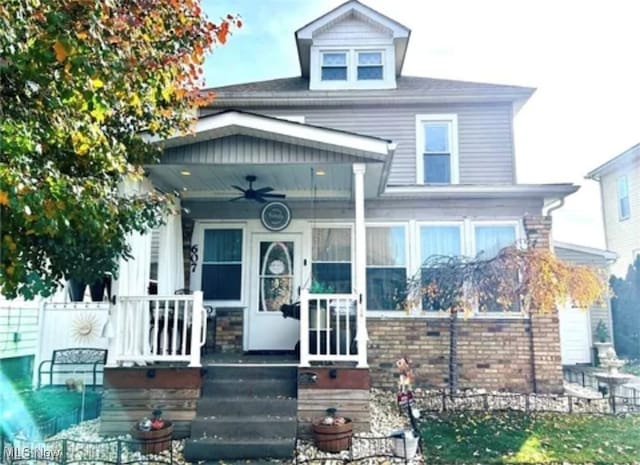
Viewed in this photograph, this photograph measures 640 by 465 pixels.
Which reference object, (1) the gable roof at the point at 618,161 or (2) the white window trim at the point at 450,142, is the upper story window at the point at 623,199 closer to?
(1) the gable roof at the point at 618,161

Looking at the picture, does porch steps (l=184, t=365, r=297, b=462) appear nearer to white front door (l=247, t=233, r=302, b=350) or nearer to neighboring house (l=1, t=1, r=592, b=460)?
neighboring house (l=1, t=1, r=592, b=460)

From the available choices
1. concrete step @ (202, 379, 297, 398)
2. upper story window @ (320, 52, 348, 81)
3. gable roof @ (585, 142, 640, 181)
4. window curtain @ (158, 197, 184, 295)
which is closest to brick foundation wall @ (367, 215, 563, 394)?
concrete step @ (202, 379, 297, 398)

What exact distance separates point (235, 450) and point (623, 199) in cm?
1534

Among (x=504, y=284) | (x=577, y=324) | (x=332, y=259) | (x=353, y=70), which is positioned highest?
(x=353, y=70)

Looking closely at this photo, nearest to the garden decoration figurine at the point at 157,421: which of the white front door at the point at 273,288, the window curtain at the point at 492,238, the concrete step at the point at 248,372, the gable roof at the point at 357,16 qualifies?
the concrete step at the point at 248,372

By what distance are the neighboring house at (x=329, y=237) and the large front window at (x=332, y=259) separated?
26mm

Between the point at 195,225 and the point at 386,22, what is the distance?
5994mm

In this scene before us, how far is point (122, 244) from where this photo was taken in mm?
4895

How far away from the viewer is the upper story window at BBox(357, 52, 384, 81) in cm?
1039

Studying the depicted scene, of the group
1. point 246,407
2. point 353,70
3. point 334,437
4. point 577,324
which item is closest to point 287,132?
point 246,407

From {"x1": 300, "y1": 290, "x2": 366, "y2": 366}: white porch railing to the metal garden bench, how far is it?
400cm

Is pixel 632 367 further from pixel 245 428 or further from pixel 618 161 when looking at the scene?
pixel 245 428

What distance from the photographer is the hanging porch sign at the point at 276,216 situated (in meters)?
8.62

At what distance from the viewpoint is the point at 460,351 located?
8.20 m
